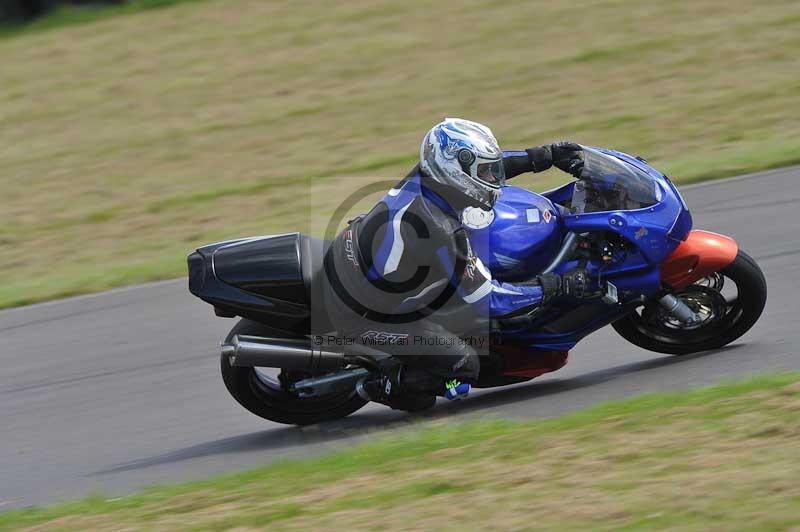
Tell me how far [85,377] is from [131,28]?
437 inches

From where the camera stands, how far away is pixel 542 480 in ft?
15.1

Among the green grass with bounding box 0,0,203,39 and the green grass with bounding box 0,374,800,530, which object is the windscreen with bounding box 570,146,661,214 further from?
the green grass with bounding box 0,0,203,39

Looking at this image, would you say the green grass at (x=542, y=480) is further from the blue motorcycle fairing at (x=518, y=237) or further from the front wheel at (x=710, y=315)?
the blue motorcycle fairing at (x=518, y=237)

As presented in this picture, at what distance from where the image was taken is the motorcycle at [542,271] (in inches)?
225

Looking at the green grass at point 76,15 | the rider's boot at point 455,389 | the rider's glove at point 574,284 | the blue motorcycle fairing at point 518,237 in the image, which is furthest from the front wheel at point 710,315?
the green grass at point 76,15

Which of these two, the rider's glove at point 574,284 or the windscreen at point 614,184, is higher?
the windscreen at point 614,184

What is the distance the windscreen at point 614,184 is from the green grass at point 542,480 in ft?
3.22

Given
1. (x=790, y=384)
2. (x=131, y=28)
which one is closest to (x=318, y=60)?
(x=131, y=28)

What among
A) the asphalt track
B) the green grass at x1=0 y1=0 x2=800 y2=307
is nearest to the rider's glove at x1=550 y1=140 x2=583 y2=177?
the asphalt track

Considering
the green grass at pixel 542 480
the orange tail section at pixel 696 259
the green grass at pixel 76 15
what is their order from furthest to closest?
the green grass at pixel 76 15 → the orange tail section at pixel 696 259 → the green grass at pixel 542 480

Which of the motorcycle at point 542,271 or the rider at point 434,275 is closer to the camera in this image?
the rider at point 434,275

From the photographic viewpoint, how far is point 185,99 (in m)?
14.6

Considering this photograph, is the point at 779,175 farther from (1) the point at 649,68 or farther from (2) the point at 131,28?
(2) the point at 131,28

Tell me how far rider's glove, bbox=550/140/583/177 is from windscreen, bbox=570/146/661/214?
→ 3 cm
